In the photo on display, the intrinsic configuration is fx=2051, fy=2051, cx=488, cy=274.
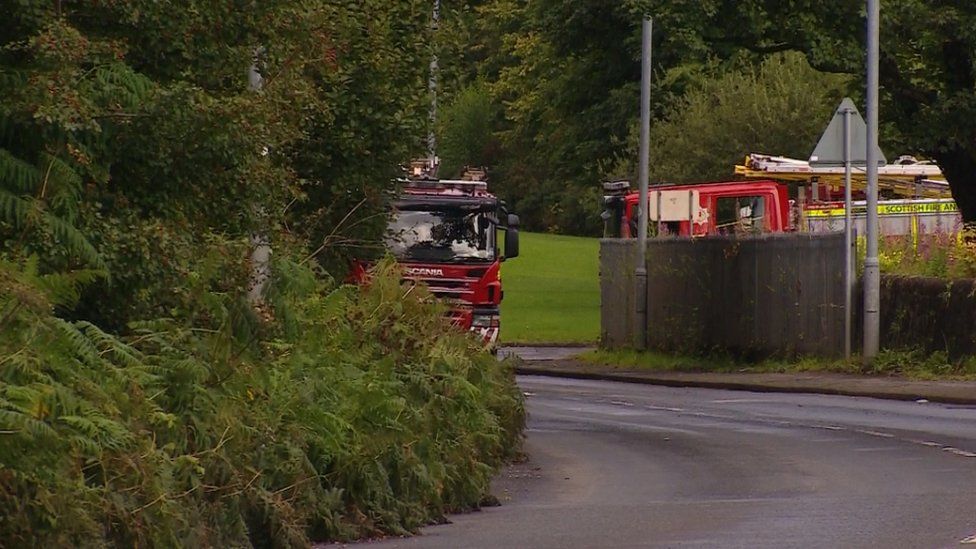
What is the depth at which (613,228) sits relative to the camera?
135 feet

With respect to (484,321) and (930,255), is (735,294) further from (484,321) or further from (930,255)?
(484,321)

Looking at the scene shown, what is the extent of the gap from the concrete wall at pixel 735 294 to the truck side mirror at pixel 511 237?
4539 mm

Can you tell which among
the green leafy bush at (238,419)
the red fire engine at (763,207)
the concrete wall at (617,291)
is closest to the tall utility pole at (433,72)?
the green leafy bush at (238,419)

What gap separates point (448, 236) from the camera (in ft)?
102

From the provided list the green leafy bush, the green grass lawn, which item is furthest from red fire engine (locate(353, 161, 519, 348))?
the green grass lawn

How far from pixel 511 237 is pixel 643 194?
601cm

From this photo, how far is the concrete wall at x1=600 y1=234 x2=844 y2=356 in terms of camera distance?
102 ft

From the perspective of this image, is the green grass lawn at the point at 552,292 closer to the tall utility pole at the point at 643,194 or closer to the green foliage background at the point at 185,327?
the tall utility pole at the point at 643,194

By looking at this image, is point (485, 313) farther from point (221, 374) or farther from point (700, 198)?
point (221, 374)

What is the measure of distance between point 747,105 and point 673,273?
26521mm

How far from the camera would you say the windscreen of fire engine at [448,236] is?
30703 mm

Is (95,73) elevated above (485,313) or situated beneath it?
elevated above

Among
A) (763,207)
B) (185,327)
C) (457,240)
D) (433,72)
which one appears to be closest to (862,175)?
(763,207)

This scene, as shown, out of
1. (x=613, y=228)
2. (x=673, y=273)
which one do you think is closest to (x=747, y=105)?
(x=613, y=228)
